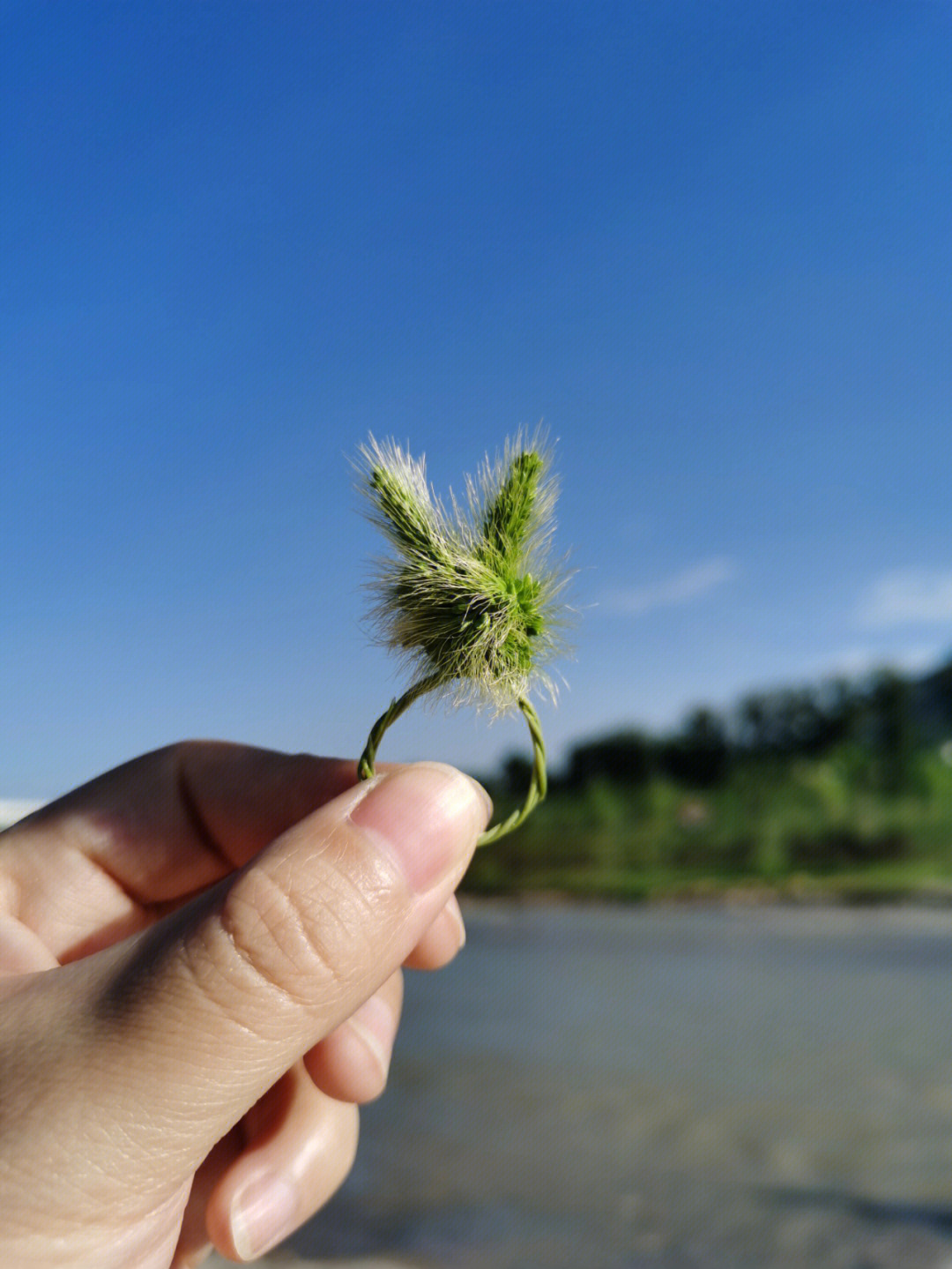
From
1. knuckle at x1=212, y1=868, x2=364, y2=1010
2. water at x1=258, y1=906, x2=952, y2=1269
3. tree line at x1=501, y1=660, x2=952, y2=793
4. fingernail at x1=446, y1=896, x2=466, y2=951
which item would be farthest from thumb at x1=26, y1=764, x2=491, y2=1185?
tree line at x1=501, y1=660, x2=952, y2=793

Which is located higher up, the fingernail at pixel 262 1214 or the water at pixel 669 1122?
the fingernail at pixel 262 1214

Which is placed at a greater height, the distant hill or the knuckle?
the knuckle

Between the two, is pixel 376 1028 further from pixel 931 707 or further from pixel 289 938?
pixel 931 707

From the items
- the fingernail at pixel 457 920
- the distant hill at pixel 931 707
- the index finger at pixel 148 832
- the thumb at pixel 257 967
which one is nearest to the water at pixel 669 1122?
the fingernail at pixel 457 920

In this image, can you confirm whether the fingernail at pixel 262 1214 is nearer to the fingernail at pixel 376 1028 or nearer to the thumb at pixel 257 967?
the fingernail at pixel 376 1028

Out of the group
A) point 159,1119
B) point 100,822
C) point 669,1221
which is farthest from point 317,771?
point 669,1221

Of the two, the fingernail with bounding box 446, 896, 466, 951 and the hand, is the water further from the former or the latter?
the hand
